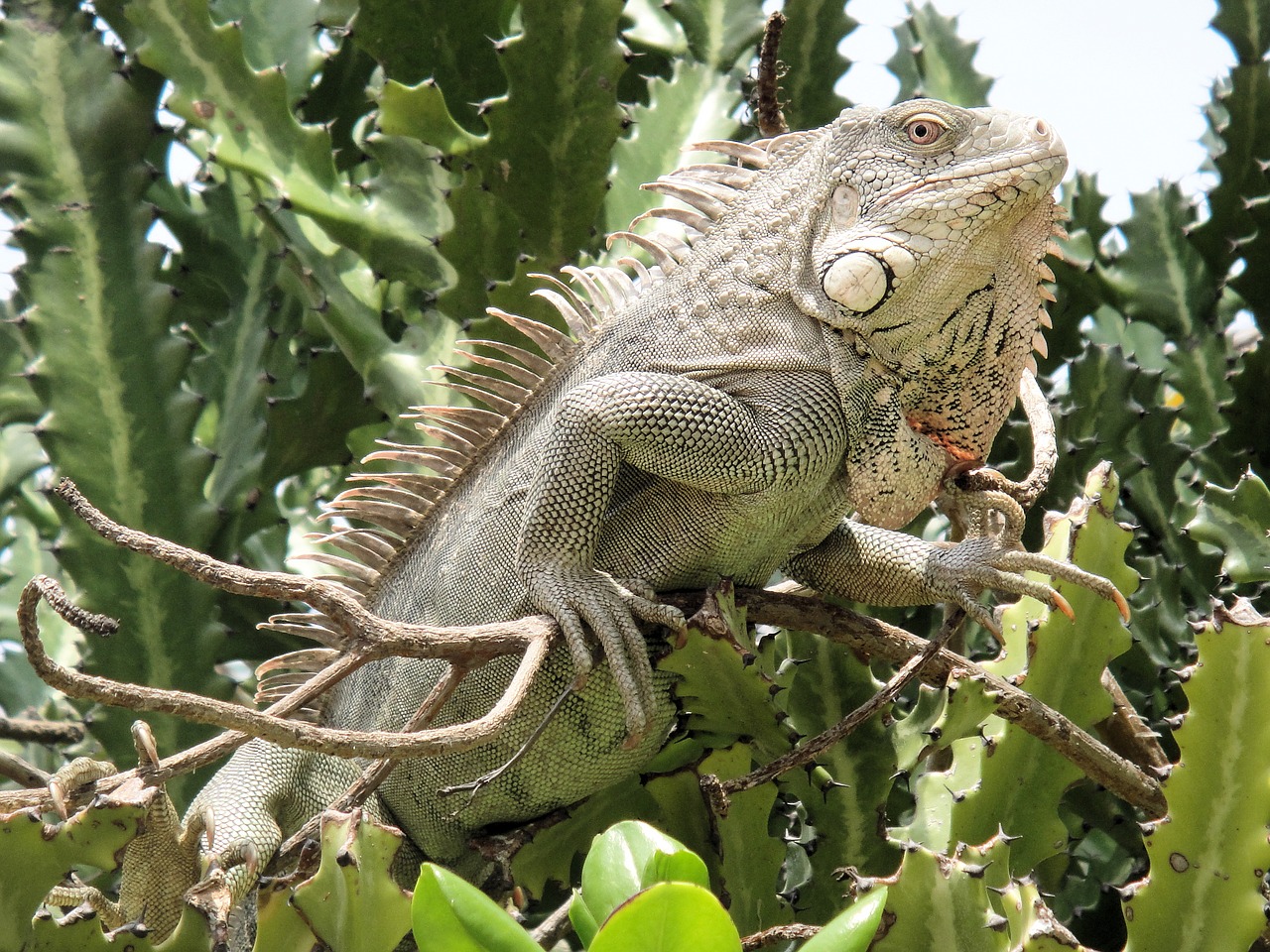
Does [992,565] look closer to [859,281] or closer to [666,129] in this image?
[859,281]

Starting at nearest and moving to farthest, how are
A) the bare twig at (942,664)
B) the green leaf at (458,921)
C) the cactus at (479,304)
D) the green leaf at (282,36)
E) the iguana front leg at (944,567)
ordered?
the green leaf at (458,921) < the bare twig at (942,664) < the iguana front leg at (944,567) < the cactus at (479,304) < the green leaf at (282,36)

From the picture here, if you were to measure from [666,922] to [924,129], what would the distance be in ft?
5.61

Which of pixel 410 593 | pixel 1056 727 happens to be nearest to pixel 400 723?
pixel 410 593

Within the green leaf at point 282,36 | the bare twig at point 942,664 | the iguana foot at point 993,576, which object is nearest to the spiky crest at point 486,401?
the iguana foot at point 993,576

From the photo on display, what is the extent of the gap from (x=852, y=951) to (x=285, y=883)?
88cm

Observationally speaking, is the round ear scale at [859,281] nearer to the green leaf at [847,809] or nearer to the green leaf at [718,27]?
the green leaf at [847,809]

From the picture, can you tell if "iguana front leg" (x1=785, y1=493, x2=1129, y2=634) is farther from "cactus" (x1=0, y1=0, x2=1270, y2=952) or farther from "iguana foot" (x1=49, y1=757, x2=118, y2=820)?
"iguana foot" (x1=49, y1=757, x2=118, y2=820)

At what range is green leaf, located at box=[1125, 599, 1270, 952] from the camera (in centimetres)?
195

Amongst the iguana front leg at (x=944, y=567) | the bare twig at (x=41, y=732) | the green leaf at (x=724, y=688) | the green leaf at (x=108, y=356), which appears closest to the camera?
the green leaf at (x=724, y=688)

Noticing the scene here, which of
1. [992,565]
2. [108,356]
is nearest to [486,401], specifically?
[108,356]

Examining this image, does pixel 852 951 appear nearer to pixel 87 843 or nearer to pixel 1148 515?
pixel 87 843

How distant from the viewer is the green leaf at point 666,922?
141 cm

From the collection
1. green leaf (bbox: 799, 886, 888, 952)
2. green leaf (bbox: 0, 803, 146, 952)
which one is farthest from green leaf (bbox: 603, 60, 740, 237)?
green leaf (bbox: 799, 886, 888, 952)

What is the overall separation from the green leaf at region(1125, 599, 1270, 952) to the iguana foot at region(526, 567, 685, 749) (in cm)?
86
